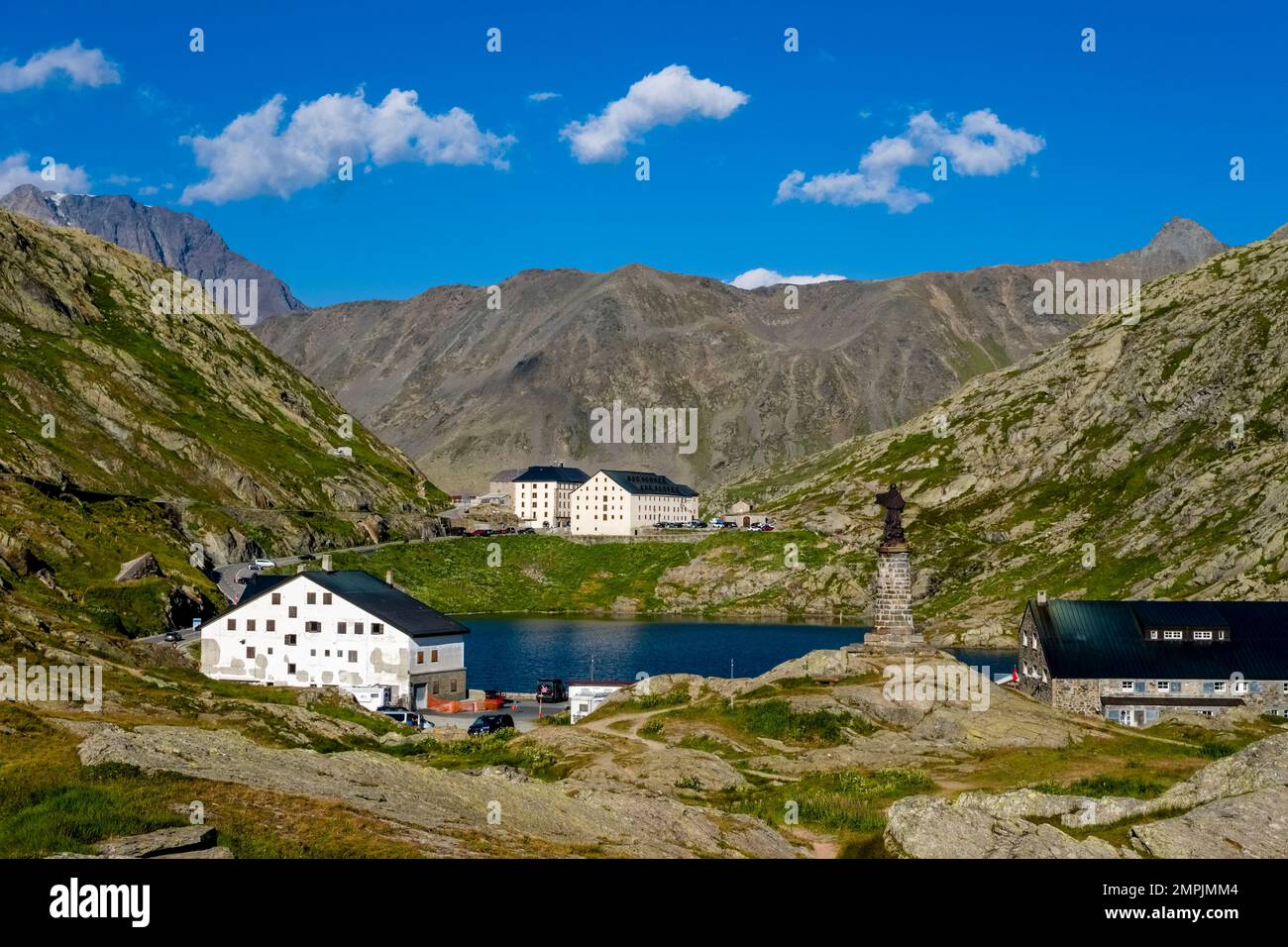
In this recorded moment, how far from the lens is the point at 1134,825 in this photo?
3719cm

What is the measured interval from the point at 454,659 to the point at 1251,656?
63.4 metres

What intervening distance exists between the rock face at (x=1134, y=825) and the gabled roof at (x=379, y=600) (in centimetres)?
6598

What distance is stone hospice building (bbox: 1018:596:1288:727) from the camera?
332ft

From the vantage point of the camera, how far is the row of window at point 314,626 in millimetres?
101188

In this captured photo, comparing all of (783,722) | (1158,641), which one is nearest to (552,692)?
(783,722)

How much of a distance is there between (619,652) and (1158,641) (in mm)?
76534

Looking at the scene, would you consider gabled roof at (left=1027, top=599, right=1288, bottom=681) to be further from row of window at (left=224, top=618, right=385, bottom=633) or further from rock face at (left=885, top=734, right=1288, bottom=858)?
rock face at (left=885, top=734, right=1288, bottom=858)

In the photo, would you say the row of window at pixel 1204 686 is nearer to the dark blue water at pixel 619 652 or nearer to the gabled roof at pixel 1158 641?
the gabled roof at pixel 1158 641

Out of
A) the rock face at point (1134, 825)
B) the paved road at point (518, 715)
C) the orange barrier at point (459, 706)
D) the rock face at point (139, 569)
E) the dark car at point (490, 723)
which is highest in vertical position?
the rock face at point (139, 569)

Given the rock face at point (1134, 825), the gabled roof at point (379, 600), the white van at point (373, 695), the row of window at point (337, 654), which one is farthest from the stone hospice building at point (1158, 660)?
the rock face at point (1134, 825)

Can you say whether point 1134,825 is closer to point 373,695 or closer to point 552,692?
point 373,695
